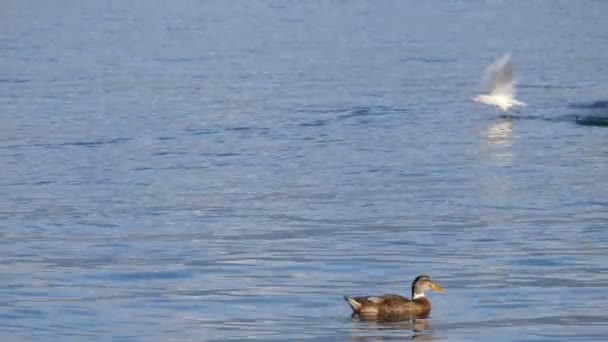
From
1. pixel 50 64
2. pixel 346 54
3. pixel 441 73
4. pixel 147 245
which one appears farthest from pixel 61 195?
pixel 346 54

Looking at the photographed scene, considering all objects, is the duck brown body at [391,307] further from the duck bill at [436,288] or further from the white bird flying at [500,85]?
the white bird flying at [500,85]

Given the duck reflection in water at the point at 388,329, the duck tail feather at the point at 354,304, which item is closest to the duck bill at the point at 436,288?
the duck reflection in water at the point at 388,329

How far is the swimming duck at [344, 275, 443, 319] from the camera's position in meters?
11.8

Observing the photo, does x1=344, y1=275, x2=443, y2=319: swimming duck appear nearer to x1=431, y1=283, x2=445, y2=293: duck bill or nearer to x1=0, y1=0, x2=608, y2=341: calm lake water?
x1=431, y1=283, x2=445, y2=293: duck bill

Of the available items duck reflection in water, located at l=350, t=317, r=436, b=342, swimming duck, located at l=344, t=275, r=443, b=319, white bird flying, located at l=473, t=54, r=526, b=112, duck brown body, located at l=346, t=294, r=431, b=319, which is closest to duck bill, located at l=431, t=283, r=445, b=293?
swimming duck, located at l=344, t=275, r=443, b=319

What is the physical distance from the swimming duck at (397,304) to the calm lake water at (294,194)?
0.14 m

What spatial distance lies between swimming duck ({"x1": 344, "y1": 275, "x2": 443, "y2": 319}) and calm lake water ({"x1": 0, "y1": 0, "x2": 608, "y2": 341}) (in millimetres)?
144

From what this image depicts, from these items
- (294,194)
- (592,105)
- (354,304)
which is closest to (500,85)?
(592,105)

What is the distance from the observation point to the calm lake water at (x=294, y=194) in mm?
12273

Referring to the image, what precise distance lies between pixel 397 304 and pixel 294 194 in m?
5.82

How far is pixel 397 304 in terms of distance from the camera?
12023 mm

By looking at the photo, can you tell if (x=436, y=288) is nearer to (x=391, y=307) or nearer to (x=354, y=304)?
(x=391, y=307)

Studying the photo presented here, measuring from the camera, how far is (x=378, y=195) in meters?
17.5

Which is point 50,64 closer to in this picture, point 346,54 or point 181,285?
A: point 346,54
